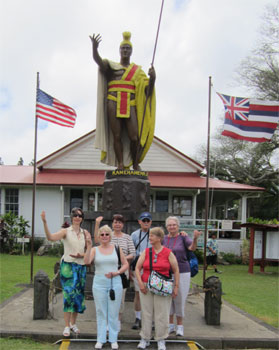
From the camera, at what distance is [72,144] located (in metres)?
19.7

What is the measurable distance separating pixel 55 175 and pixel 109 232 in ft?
50.8

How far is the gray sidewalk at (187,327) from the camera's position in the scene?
4961 millimetres

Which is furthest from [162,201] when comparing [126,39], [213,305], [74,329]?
[74,329]

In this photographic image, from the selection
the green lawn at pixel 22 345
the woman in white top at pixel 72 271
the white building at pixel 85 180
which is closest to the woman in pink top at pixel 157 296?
the woman in white top at pixel 72 271

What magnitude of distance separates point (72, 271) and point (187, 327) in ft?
6.59

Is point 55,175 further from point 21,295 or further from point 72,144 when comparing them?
point 21,295

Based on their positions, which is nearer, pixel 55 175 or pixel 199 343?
pixel 199 343

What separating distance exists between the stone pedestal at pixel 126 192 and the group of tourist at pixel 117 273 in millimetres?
2096

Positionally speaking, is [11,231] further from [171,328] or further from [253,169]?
[253,169]

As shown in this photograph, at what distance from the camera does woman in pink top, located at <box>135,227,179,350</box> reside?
4500 millimetres

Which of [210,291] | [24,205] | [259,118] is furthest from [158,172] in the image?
[210,291]

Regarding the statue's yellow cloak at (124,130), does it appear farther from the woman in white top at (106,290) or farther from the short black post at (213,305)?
the woman in white top at (106,290)

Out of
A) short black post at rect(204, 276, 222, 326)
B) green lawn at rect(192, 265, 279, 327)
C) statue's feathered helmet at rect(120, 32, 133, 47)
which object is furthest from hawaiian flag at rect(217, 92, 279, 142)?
short black post at rect(204, 276, 222, 326)

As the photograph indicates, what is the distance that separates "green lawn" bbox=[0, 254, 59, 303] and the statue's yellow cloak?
3568 millimetres
